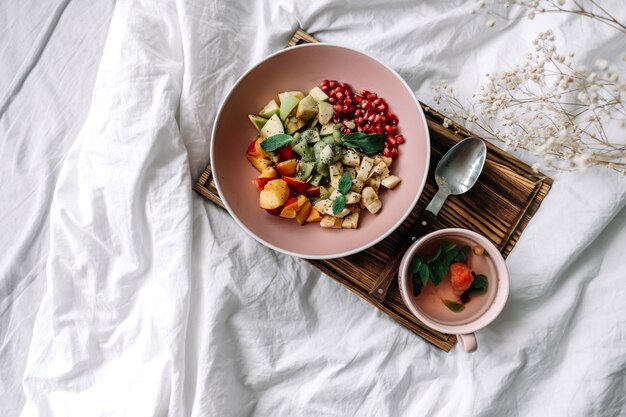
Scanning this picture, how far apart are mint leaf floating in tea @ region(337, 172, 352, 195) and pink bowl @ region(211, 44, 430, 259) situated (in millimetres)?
129

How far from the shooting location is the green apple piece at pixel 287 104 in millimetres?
1536

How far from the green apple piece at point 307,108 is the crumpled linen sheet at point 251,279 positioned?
0.25 meters

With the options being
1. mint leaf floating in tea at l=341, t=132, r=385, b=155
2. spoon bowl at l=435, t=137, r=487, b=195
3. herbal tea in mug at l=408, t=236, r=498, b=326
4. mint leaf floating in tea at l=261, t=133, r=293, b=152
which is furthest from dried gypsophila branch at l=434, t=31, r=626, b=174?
mint leaf floating in tea at l=261, t=133, r=293, b=152

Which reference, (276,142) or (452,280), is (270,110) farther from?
(452,280)

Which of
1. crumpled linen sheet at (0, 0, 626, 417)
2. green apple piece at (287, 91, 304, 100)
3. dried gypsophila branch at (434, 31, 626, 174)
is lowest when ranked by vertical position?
crumpled linen sheet at (0, 0, 626, 417)

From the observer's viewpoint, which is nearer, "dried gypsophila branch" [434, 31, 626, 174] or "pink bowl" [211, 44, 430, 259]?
"dried gypsophila branch" [434, 31, 626, 174]

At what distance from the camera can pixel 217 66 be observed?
1614 mm

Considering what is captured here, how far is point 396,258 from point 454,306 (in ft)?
0.73

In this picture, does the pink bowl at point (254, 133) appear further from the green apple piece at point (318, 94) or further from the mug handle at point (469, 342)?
the mug handle at point (469, 342)

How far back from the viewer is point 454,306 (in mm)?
1524

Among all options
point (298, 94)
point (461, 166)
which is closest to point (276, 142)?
point (298, 94)

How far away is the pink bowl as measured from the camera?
60.0 inches

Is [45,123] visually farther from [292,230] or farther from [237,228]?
[292,230]

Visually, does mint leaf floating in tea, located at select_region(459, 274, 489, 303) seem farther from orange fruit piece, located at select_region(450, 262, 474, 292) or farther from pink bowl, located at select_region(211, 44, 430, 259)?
pink bowl, located at select_region(211, 44, 430, 259)
